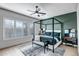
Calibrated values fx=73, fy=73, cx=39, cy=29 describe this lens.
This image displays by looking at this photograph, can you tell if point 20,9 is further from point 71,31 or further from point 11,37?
point 71,31

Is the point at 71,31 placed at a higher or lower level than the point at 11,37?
higher

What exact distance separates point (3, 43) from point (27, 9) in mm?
1041

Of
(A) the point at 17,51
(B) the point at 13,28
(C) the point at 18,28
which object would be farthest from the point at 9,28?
(A) the point at 17,51

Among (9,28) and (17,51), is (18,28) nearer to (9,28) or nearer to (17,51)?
(9,28)

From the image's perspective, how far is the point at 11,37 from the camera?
1885 mm

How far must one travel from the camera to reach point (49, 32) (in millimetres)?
2012

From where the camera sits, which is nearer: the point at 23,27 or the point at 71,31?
the point at 71,31

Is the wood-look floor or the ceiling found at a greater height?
the ceiling

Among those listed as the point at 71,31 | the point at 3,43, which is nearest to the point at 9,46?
the point at 3,43

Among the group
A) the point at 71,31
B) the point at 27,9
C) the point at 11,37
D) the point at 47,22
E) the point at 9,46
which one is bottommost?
the point at 9,46

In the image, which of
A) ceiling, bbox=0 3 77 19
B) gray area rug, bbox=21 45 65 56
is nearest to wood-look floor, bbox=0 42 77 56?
gray area rug, bbox=21 45 65 56

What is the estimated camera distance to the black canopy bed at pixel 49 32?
1980 mm

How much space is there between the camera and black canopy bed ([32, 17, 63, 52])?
6.50 ft

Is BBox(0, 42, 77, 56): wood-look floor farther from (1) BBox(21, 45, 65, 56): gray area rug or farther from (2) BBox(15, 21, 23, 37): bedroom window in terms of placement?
(2) BBox(15, 21, 23, 37): bedroom window
